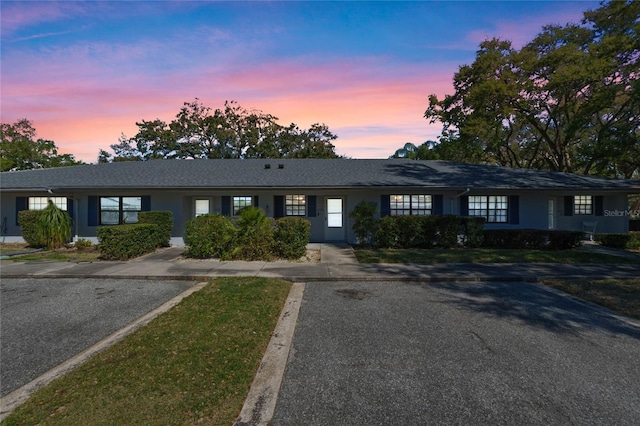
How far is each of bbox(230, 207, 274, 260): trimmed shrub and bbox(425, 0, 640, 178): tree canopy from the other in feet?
59.9

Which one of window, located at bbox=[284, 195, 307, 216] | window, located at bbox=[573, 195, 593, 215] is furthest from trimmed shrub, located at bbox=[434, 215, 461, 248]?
window, located at bbox=[573, 195, 593, 215]

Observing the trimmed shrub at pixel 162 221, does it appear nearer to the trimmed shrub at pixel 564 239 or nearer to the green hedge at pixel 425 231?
the green hedge at pixel 425 231

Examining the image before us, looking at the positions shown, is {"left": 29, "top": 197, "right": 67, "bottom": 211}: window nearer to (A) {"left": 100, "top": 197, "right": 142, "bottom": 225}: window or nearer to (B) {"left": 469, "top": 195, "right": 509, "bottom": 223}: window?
(A) {"left": 100, "top": 197, "right": 142, "bottom": 225}: window

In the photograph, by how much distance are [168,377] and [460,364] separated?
3319 mm

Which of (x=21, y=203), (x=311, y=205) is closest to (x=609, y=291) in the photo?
(x=311, y=205)

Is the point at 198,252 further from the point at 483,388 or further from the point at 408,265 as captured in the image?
the point at 483,388

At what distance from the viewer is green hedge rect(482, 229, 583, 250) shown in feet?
41.5

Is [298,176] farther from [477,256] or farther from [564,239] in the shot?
[564,239]

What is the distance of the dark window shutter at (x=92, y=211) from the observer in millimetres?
14648

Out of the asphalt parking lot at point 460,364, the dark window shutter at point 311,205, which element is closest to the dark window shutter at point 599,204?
the asphalt parking lot at point 460,364

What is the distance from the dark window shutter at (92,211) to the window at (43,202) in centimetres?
150

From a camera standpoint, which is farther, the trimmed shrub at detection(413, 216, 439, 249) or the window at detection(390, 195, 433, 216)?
the window at detection(390, 195, 433, 216)

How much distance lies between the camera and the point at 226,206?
1516 centimetres

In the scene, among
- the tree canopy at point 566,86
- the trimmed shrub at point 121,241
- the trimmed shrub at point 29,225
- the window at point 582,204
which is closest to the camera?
the trimmed shrub at point 121,241
